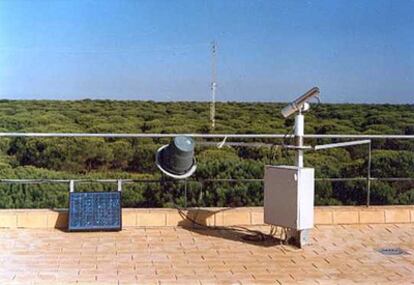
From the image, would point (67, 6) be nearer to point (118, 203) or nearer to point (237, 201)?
point (237, 201)

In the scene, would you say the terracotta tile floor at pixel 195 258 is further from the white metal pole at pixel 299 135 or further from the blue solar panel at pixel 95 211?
the white metal pole at pixel 299 135

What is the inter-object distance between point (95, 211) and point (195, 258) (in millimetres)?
1281

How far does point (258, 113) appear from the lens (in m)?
24.2

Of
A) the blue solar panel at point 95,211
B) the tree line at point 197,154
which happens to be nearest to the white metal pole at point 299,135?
the tree line at point 197,154

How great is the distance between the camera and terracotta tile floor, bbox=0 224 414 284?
4.53 metres

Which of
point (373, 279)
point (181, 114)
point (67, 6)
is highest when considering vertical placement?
point (67, 6)

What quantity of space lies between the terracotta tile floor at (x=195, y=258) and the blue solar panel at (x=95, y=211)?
0.10m

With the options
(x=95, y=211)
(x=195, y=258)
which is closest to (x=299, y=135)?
(x=195, y=258)

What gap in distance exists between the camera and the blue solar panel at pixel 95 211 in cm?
590

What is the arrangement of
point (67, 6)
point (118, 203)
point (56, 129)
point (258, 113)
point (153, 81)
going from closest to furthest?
point (118, 203) → point (67, 6) → point (153, 81) → point (56, 129) → point (258, 113)

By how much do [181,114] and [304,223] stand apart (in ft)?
66.3

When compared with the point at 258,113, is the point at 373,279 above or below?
below

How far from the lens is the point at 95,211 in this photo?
236 inches

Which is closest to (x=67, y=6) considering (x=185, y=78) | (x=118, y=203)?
(x=185, y=78)
